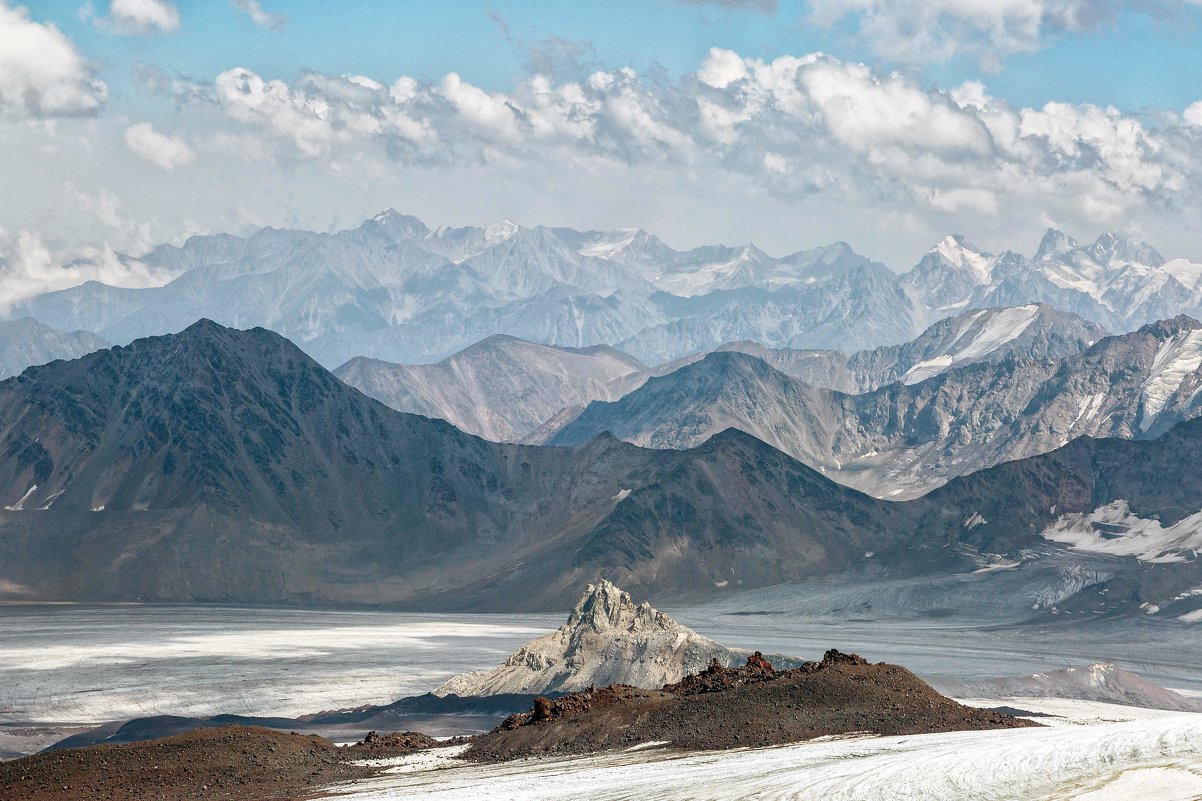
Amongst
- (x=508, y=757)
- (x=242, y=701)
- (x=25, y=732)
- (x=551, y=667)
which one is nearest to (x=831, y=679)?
(x=508, y=757)

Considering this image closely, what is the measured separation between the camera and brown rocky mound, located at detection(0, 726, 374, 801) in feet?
183

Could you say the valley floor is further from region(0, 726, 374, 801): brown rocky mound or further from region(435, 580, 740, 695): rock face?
region(435, 580, 740, 695): rock face

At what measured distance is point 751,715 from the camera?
6275 centimetres

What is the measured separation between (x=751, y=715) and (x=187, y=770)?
860 inches

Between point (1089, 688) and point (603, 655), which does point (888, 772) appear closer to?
point (603, 655)

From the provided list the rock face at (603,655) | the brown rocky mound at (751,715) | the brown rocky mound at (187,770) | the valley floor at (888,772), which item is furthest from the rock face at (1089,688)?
the brown rocky mound at (187,770)

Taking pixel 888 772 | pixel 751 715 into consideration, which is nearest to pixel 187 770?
pixel 751 715

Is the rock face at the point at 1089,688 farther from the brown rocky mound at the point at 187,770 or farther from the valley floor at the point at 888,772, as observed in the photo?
the brown rocky mound at the point at 187,770

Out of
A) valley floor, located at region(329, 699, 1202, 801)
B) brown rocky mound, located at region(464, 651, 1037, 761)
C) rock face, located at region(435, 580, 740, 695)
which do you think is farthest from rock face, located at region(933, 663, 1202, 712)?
valley floor, located at region(329, 699, 1202, 801)

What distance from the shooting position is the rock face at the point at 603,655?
12781cm

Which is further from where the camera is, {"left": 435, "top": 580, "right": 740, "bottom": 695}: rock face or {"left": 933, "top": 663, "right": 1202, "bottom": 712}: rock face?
{"left": 933, "top": 663, "right": 1202, "bottom": 712}: rock face

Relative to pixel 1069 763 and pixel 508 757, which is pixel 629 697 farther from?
pixel 1069 763

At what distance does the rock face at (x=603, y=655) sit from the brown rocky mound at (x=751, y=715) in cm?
5694

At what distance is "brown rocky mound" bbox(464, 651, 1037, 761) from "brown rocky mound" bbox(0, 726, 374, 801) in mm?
7360
